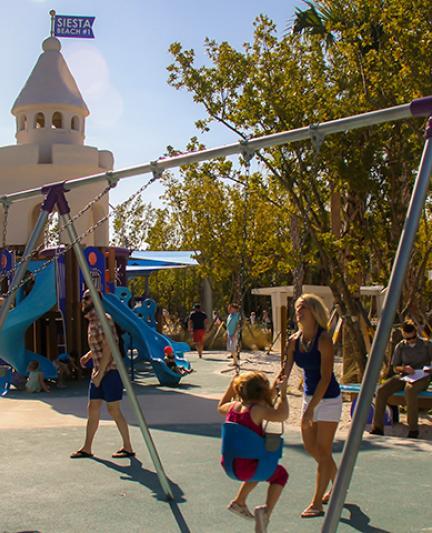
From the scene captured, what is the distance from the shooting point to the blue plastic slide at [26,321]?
14922 mm

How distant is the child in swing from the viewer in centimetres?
486

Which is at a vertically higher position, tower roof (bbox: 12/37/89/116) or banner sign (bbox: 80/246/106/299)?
tower roof (bbox: 12/37/89/116)

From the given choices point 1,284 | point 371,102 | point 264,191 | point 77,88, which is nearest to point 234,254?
point 77,88

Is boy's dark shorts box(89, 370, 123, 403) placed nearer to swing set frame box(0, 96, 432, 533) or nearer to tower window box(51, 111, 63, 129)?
swing set frame box(0, 96, 432, 533)

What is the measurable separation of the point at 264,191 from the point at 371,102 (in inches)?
93.0

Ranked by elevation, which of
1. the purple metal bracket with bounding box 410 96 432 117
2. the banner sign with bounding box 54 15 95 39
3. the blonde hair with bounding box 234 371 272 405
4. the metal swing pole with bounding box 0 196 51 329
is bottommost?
the blonde hair with bounding box 234 371 272 405

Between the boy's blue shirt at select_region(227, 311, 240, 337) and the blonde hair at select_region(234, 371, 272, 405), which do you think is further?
the boy's blue shirt at select_region(227, 311, 240, 337)

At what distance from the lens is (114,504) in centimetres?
620

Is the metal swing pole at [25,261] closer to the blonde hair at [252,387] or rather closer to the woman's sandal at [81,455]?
the blonde hair at [252,387]

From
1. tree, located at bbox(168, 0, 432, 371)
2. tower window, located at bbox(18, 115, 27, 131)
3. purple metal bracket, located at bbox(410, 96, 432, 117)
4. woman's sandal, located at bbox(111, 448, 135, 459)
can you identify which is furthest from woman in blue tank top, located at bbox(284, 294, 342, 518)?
tower window, located at bbox(18, 115, 27, 131)

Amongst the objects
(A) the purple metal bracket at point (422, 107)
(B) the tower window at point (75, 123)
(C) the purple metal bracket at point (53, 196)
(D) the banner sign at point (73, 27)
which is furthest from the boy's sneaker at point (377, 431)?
(D) the banner sign at point (73, 27)

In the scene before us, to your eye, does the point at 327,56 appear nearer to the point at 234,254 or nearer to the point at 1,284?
the point at 1,284

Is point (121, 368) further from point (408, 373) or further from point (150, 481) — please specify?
point (408, 373)

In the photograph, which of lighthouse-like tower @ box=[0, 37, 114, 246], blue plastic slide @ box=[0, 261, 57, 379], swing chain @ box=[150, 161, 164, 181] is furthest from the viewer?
lighthouse-like tower @ box=[0, 37, 114, 246]
